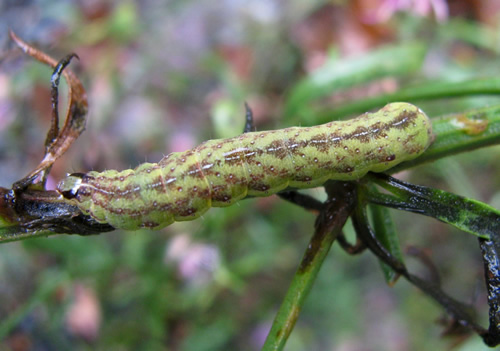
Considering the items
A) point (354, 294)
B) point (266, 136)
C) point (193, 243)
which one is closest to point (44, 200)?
point (266, 136)

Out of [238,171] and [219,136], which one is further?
[219,136]

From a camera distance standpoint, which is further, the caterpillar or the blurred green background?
the blurred green background

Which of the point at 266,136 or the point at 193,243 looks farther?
the point at 193,243

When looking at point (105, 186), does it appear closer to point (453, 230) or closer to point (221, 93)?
point (221, 93)
